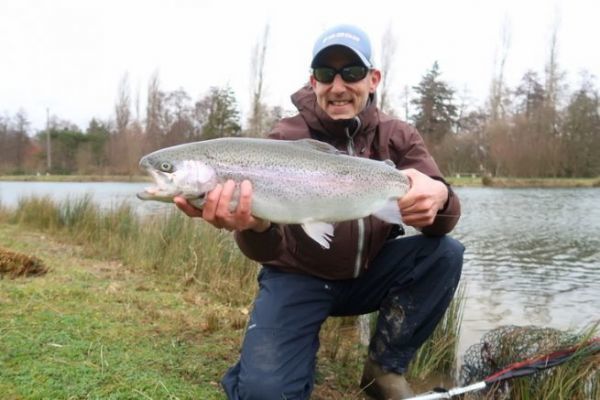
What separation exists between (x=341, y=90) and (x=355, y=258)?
1.01 meters

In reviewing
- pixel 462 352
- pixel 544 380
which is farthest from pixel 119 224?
pixel 544 380

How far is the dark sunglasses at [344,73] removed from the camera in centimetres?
318

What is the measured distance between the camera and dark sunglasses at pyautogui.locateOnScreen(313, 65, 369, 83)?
3184 millimetres

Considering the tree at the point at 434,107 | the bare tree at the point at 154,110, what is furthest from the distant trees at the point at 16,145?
the tree at the point at 434,107

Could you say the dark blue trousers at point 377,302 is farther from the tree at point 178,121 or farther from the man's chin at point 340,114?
the tree at point 178,121

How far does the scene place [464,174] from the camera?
4466cm

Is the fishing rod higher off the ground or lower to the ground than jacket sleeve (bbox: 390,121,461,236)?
lower

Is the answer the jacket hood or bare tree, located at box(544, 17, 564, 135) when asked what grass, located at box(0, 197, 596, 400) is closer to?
the jacket hood

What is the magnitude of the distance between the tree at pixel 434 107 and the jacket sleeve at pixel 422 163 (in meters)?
54.9

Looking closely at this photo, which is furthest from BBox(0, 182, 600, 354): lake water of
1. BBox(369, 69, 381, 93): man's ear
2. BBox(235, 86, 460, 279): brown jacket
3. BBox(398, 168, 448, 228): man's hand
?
BBox(369, 69, 381, 93): man's ear

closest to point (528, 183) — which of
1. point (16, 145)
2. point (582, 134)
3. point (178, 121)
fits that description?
point (582, 134)

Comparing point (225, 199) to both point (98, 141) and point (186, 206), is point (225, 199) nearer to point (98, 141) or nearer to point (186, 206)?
point (186, 206)

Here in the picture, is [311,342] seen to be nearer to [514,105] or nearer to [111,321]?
[111,321]

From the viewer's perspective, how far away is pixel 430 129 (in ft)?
190
